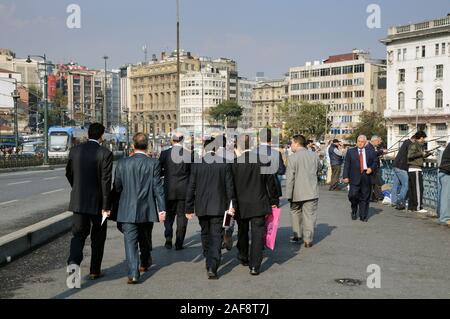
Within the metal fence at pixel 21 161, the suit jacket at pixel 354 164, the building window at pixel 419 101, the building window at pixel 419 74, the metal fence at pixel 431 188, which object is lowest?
the metal fence at pixel 21 161

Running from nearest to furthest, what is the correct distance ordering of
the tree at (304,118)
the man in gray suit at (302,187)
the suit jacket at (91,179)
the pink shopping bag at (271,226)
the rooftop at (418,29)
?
the suit jacket at (91,179), the pink shopping bag at (271,226), the man in gray suit at (302,187), the rooftop at (418,29), the tree at (304,118)

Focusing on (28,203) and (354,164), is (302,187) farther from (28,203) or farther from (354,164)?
(28,203)

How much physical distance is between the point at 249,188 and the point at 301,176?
8.00 ft

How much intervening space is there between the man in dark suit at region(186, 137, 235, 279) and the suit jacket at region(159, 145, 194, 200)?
1586 millimetres

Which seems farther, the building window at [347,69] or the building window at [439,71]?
the building window at [347,69]

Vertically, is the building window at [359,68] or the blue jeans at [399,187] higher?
the building window at [359,68]

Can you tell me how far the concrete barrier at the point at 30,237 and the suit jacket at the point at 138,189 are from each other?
2159 mm

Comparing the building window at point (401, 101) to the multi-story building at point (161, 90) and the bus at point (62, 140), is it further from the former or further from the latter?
the multi-story building at point (161, 90)

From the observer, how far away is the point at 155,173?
7527mm

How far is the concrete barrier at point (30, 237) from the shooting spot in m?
8.49

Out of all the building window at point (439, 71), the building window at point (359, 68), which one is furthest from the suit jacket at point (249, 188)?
the building window at point (359, 68)

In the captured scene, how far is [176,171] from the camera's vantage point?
9.59 meters

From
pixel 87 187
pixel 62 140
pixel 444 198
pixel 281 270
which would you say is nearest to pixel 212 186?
pixel 281 270

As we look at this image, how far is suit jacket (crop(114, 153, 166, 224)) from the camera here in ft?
24.2
